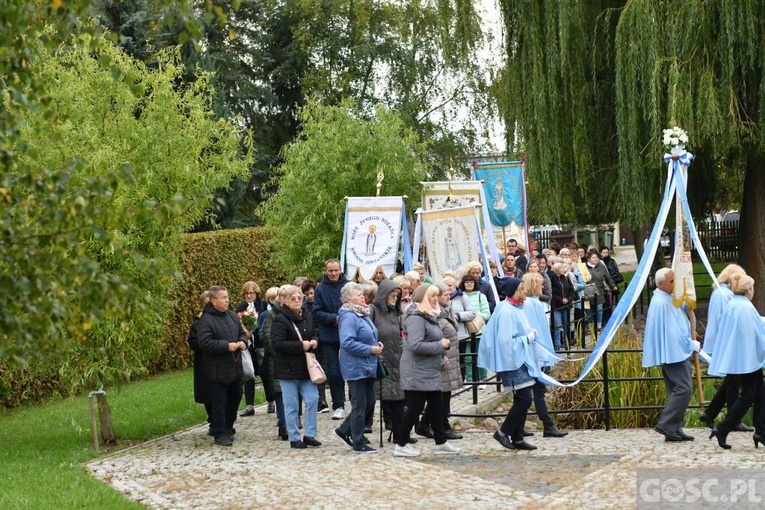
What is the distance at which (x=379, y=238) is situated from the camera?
17641mm

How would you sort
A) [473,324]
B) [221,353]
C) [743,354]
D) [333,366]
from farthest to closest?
[473,324], [333,366], [221,353], [743,354]

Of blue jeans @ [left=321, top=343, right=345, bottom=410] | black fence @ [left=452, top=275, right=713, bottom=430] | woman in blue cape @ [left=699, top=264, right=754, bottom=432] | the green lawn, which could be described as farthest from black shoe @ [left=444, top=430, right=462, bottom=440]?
the green lawn

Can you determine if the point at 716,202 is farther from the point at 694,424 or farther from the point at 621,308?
the point at 621,308

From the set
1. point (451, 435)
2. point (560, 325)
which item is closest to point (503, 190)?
point (560, 325)

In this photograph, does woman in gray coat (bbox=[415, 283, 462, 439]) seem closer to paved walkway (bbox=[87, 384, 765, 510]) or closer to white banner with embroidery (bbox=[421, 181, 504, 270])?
paved walkway (bbox=[87, 384, 765, 510])

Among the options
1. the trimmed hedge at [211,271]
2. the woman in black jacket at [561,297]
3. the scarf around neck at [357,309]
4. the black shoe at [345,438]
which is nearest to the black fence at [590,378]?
the woman in black jacket at [561,297]

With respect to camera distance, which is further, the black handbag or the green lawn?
the black handbag

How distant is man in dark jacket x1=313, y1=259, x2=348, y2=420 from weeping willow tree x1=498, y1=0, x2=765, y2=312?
21.2 ft

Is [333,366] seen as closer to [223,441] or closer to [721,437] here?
[223,441]

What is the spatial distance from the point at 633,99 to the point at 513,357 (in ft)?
26.6

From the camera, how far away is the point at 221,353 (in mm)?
11609

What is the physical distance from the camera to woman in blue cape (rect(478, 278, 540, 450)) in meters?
10.6

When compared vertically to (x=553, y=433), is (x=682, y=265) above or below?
above

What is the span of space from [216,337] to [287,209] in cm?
1233
